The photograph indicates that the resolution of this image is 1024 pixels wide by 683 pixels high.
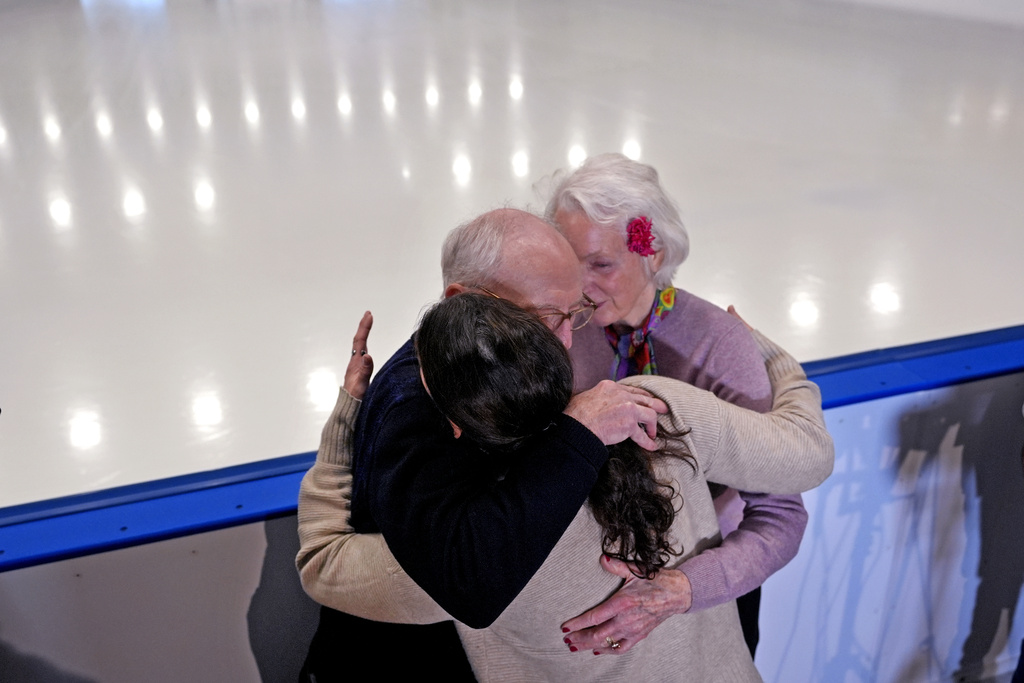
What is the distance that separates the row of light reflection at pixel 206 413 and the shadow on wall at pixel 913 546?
1.26m

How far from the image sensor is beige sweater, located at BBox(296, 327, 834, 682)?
1.05m

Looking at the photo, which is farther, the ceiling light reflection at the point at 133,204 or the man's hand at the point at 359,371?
the ceiling light reflection at the point at 133,204

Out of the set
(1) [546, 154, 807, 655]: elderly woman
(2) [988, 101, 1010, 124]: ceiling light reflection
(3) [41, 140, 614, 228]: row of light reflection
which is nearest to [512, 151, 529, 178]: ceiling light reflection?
(3) [41, 140, 614, 228]: row of light reflection

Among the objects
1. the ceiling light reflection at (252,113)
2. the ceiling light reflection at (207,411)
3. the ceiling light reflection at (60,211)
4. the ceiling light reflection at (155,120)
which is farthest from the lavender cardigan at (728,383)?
the ceiling light reflection at (155,120)

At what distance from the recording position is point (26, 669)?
63.2 inches

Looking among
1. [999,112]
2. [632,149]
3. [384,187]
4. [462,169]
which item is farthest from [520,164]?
[999,112]

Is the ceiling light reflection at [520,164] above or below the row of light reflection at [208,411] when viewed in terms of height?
above

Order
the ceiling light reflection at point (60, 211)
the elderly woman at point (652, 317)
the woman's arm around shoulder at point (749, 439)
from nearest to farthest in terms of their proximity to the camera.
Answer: the woman's arm around shoulder at point (749, 439) < the elderly woman at point (652, 317) < the ceiling light reflection at point (60, 211)

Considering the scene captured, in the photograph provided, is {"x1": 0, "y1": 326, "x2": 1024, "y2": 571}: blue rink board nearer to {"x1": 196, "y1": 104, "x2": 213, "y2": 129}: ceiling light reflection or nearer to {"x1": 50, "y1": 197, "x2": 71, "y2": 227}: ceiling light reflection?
{"x1": 50, "y1": 197, "x2": 71, "y2": 227}: ceiling light reflection

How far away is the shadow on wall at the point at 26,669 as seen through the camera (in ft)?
5.18

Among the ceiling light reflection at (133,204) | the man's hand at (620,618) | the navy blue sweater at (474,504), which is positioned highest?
the navy blue sweater at (474,504)

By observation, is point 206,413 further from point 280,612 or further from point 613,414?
point 613,414

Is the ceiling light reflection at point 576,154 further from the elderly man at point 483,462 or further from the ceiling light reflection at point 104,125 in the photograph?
the elderly man at point 483,462

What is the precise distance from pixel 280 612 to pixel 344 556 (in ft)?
2.08
